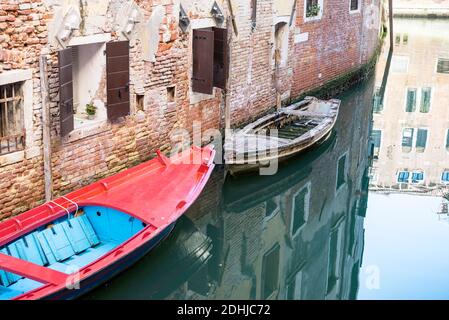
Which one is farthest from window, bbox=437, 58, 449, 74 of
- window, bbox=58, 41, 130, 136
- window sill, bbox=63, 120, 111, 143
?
window sill, bbox=63, 120, 111, 143

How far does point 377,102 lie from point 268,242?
1079 centimetres

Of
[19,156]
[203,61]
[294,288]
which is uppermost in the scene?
[203,61]

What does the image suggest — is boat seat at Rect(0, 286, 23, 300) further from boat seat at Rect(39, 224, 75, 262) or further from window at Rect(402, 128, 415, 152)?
window at Rect(402, 128, 415, 152)

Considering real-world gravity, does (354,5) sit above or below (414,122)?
above

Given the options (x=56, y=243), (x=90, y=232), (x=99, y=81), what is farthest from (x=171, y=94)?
(x=56, y=243)

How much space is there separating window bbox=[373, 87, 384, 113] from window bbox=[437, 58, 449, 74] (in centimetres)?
430

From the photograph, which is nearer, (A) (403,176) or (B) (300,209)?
(B) (300,209)

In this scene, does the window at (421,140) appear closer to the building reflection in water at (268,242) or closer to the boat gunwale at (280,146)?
the boat gunwale at (280,146)

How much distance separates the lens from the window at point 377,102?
17859 millimetres

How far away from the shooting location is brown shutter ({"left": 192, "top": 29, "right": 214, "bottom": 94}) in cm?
1070

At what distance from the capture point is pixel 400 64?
25.0 m

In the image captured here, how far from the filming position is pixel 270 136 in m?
11.5

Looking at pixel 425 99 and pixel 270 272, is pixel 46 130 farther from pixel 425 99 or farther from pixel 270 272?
pixel 425 99

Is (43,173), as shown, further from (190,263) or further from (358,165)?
(358,165)
